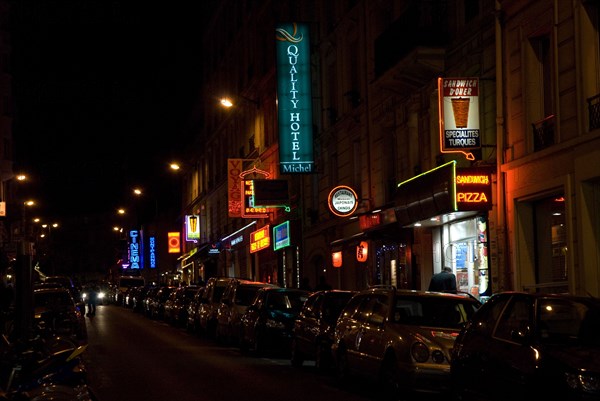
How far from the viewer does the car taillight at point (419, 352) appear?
13.5 meters

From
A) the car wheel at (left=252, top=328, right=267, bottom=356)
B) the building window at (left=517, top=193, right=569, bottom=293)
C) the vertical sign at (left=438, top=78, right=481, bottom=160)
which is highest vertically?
the vertical sign at (left=438, top=78, right=481, bottom=160)

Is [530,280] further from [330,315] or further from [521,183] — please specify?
[330,315]

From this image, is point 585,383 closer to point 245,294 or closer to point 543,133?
point 543,133

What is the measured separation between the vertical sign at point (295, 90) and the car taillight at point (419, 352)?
69.9 ft

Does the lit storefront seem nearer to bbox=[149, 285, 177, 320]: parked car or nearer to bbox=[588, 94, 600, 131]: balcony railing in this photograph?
bbox=[588, 94, 600, 131]: balcony railing

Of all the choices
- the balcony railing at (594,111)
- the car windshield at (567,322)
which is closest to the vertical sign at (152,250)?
the balcony railing at (594,111)

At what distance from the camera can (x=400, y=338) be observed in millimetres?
13969

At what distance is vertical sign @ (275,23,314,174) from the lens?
A: 3478 cm

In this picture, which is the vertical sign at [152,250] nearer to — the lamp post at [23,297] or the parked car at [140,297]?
the parked car at [140,297]

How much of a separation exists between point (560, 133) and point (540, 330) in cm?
931

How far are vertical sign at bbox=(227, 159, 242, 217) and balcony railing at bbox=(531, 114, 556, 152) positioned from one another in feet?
85.5

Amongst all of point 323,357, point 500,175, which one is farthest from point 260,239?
point 323,357

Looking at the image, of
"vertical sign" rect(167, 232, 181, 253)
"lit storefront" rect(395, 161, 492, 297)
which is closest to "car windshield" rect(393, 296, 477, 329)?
"lit storefront" rect(395, 161, 492, 297)

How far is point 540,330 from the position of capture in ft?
34.2
